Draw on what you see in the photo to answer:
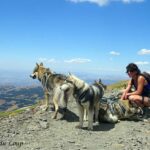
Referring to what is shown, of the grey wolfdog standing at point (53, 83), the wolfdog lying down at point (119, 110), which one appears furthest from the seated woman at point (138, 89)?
the grey wolfdog standing at point (53, 83)

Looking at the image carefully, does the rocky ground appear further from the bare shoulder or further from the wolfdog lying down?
the bare shoulder

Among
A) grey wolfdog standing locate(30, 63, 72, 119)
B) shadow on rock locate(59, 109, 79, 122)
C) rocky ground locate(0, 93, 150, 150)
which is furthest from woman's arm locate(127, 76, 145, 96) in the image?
grey wolfdog standing locate(30, 63, 72, 119)

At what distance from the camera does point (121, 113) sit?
1759 cm

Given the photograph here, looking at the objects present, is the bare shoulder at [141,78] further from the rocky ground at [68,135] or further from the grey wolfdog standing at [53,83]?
the grey wolfdog standing at [53,83]

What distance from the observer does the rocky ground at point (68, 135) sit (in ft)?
41.7

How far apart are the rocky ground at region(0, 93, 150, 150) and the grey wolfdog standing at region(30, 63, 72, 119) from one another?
1.05 meters

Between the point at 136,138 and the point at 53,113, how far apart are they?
682 centimetres

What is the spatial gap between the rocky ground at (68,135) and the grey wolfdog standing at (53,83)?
1050mm

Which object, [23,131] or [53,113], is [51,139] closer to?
[23,131]

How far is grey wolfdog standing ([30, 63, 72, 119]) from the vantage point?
1791 cm

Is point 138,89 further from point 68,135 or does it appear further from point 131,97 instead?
point 68,135

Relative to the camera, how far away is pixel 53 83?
19.5 meters

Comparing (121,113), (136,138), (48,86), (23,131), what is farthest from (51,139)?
(48,86)

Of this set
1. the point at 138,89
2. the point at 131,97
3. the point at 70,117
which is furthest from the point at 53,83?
the point at 138,89
